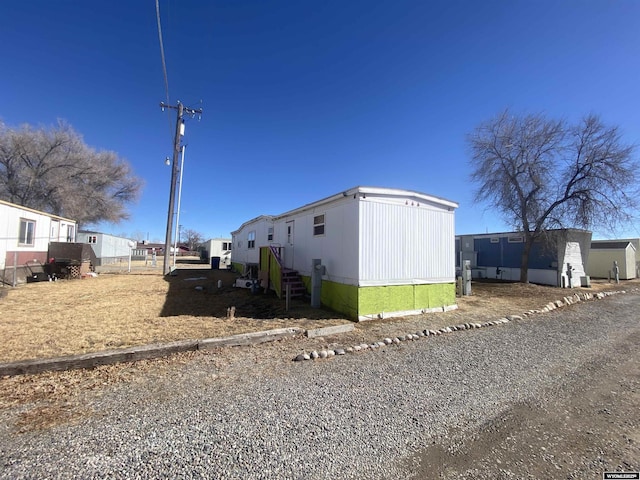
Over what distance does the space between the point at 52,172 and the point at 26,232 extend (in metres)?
11.9

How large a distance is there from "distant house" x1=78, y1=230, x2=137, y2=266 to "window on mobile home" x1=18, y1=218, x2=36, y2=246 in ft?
22.9

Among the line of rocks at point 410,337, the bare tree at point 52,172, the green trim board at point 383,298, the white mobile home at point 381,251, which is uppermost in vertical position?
the bare tree at point 52,172

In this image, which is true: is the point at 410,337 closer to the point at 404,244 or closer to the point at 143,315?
the point at 404,244

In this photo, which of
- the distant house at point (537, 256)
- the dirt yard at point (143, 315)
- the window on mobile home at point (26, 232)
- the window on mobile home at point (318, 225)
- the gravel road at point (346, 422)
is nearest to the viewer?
the gravel road at point (346, 422)

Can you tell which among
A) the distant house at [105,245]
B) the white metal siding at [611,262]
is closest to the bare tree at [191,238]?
the distant house at [105,245]

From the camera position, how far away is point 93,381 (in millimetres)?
3475

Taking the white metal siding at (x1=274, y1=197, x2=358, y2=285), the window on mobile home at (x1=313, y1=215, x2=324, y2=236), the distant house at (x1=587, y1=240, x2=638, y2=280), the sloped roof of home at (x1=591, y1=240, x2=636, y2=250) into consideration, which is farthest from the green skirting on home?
the sloped roof of home at (x1=591, y1=240, x2=636, y2=250)

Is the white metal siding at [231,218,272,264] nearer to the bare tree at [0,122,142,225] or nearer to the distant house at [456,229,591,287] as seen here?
the distant house at [456,229,591,287]

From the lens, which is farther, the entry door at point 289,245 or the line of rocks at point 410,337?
the entry door at point 289,245

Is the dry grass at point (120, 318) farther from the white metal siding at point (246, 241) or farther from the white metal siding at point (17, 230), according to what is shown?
the white metal siding at point (246, 241)

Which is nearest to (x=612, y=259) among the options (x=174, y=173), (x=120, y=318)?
Answer: (x=120, y=318)

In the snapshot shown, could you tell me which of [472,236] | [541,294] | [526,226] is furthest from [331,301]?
[472,236]

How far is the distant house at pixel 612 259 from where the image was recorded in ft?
65.0

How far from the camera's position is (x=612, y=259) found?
66.7ft
